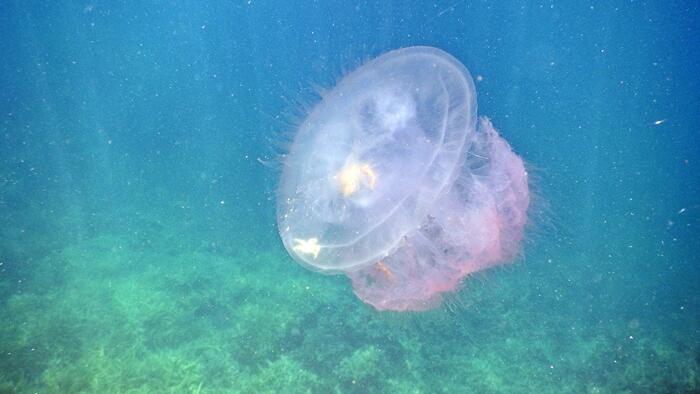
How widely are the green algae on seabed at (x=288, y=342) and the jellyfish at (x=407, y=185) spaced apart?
69 cm

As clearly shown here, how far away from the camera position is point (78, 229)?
10133 mm

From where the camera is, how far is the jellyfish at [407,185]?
469 cm

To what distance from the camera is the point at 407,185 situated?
466 cm

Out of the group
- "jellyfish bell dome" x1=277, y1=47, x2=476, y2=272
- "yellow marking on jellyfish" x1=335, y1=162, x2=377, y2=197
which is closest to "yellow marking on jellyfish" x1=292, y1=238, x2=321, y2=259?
"jellyfish bell dome" x1=277, y1=47, x2=476, y2=272

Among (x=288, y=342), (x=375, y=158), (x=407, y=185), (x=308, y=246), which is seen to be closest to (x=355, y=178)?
(x=375, y=158)

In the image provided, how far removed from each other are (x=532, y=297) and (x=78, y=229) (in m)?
10.5

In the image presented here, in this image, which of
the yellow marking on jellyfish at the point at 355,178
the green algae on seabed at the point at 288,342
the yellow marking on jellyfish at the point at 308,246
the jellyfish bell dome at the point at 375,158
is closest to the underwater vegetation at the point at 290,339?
the green algae on seabed at the point at 288,342

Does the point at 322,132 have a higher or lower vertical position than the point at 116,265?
higher

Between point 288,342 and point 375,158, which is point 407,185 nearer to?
point 375,158

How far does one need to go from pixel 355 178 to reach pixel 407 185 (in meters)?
0.67

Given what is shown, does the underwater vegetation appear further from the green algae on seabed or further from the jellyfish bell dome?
the jellyfish bell dome

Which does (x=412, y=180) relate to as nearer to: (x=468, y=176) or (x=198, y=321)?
(x=468, y=176)

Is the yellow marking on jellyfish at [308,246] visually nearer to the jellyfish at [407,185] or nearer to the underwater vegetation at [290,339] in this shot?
the jellyfish at [407,185]

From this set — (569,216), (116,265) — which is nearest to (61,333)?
(116,265)
